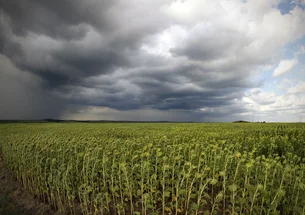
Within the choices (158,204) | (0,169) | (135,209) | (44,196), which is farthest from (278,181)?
(0,169)

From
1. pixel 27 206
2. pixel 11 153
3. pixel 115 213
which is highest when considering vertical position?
pixel 11 153

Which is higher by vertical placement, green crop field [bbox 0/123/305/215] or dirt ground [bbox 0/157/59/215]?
green crop field [bbox 0/123/305/215]

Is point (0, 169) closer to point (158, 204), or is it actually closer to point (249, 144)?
point (158, 204)

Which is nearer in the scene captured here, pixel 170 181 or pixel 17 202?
pixel 170 181

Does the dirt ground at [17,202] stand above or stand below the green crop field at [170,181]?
below

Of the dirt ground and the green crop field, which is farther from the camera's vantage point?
the dirt ground

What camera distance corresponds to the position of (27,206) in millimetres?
7750

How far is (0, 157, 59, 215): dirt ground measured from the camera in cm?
709

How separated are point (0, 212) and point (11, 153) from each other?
527 cm

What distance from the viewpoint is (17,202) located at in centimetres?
819

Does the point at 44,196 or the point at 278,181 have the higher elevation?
the point at 278,181

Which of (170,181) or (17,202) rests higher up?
(170,181)

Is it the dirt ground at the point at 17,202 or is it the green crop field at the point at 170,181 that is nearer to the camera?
the green crop field at the point at 170,181

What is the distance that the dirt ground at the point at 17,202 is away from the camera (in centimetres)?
709
